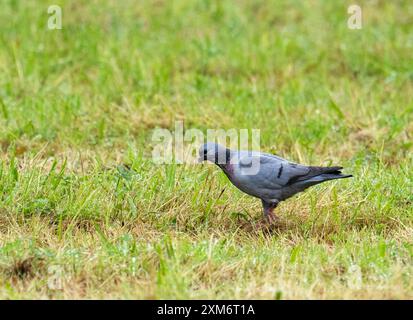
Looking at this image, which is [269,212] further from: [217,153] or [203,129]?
[203,129]

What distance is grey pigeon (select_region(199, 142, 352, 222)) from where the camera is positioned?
5.49 metres

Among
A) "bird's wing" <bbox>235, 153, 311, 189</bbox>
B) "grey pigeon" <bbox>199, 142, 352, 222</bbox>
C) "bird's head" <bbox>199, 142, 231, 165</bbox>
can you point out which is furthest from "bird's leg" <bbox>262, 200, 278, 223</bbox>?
"bird's head" <bbox>199, 142, 231, 165</bbox>

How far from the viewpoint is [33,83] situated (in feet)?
27.3

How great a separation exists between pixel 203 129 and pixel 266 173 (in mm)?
2061

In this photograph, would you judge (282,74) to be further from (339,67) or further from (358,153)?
(358,153)

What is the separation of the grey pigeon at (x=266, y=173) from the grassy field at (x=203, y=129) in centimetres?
27

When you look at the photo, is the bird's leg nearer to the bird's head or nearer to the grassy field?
the grassy field

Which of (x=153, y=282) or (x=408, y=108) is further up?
(x=408, y=108)

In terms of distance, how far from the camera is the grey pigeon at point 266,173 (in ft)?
18.0

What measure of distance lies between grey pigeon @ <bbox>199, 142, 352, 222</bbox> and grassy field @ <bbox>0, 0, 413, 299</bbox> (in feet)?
0.90

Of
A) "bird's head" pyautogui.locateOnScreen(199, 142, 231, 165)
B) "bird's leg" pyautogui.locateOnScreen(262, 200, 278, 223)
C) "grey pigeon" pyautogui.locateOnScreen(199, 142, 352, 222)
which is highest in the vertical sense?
"bird's head" pyautogui.locateOnScreen(199, 142, 231, 165)

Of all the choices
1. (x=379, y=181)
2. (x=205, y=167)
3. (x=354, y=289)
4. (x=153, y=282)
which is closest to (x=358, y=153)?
(x=379, y=181)
